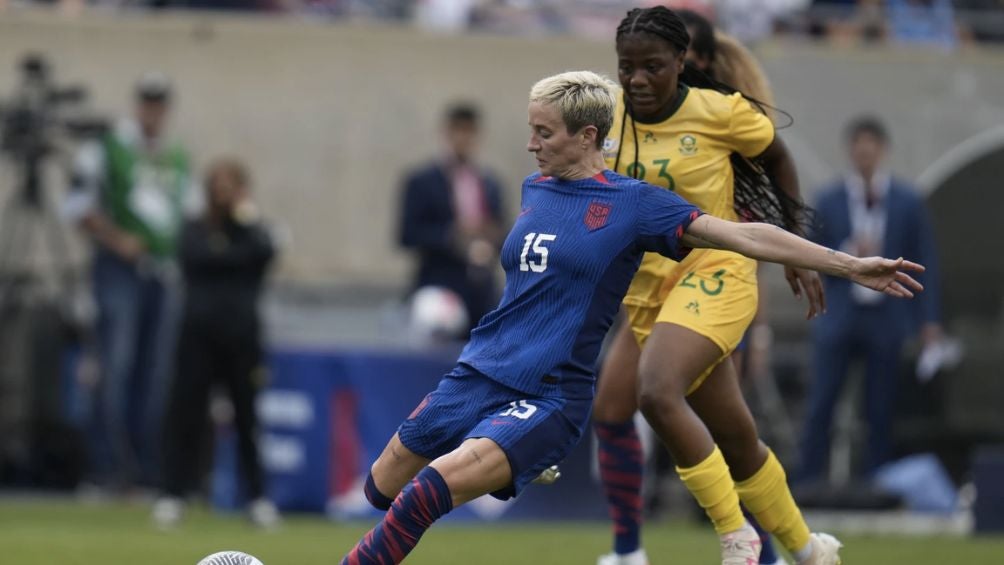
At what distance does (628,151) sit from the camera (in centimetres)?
800

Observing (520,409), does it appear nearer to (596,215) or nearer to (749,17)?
(596,215)

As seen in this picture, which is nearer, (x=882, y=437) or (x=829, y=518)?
(x=829, y=518)

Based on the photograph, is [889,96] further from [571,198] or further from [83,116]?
[571,198]

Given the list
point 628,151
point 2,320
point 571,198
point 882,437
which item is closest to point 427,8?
point 2,320

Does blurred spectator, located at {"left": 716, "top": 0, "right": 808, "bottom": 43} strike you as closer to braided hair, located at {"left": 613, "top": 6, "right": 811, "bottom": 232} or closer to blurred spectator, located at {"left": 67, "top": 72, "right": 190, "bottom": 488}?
blurred spectator, located at {"left": 67, "top": 72, "right": 190, "bottom": 488}

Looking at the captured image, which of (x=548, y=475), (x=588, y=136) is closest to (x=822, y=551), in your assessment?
(x=548, y=475)

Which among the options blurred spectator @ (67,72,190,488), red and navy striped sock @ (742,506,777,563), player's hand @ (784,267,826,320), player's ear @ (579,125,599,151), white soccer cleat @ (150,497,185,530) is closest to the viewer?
player's ear @ (579,125,599,151)

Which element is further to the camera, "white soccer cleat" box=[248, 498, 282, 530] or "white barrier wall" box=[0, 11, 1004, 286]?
"white barrier wall" box=[0, 11, 1004, 286]

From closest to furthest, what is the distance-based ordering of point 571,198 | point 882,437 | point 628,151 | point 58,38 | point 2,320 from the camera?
point 571,198 → point 628,151 → point 882,437 → point 2,320 → point 58,38

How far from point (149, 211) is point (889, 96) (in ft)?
21.0

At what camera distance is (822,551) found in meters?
7.95

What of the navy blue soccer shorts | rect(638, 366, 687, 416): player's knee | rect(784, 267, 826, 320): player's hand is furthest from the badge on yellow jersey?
the navy blue soccer shorts

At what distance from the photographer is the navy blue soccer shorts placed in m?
6.60

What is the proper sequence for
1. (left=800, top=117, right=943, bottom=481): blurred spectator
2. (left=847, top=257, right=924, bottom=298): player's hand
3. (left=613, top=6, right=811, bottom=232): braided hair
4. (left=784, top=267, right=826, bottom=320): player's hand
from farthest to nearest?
(left=800, top=117, right=943, bottom=481): blurred spectator → (left=613, top=6, right=811, bottom=232): braided hair → (left=784, top=267, right=826, bottom=320): player's hand → (left=847, top=257, right=924, bottom=298): player's hand
